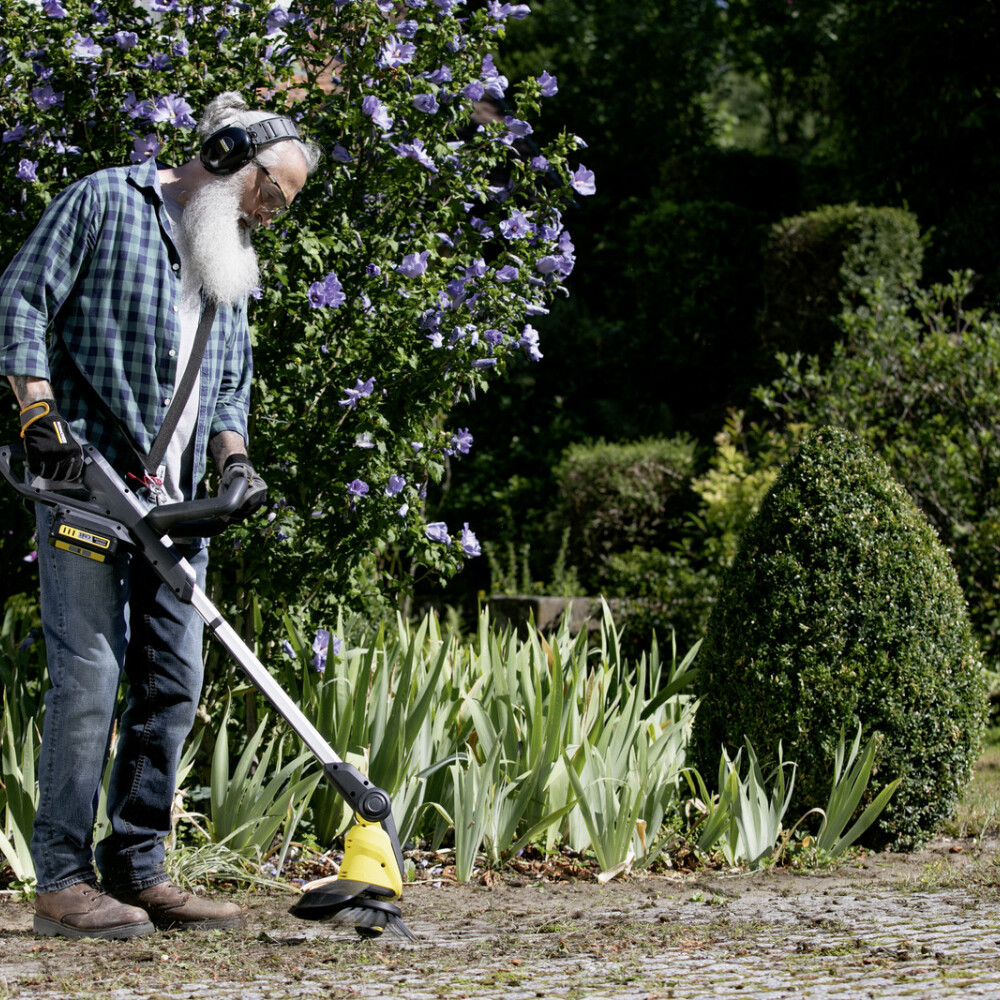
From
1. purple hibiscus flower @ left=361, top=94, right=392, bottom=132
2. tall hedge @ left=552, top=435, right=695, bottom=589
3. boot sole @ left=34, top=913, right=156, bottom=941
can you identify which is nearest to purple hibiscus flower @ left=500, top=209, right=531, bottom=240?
purple hibiscus flower @ left=361, top=94, right=392, bottom=132

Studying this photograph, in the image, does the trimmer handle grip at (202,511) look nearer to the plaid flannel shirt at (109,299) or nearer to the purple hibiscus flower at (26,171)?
the plaid flannel shirt at (109,299)

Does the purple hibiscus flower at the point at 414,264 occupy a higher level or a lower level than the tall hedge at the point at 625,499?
higher

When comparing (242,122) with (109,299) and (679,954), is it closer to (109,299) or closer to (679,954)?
(109,299)

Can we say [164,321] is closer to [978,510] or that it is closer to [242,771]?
[242,771]

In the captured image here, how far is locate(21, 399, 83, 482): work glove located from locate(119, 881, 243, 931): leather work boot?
3.30 ft

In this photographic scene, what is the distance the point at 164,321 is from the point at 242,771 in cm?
126

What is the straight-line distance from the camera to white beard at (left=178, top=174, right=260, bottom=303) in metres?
2.76

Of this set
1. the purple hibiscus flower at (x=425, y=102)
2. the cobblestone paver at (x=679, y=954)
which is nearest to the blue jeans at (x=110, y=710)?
the cobblestone paver at (x=679, y=954)

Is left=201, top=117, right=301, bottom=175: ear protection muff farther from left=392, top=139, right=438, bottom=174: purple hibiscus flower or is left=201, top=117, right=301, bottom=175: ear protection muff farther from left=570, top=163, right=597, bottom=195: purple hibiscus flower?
left=570, top=163, right=597, bottom=195: purple hibiscus flower

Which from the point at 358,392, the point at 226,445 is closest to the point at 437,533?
the point at 358,392

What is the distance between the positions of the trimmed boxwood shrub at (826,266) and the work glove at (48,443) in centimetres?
680

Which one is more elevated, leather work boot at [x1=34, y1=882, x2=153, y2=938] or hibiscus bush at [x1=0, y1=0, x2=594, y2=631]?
hibiscus bush at [x1=0, y1=0, x2=594, y2=631]

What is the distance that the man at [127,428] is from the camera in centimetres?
258

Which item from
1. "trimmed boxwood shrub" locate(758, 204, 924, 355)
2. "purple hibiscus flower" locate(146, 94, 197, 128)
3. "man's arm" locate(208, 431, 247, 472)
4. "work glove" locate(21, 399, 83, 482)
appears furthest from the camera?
"trimmed boxwood shrub" locate(758, 204, 924, 355)
